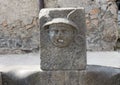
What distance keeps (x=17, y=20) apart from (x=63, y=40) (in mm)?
3570

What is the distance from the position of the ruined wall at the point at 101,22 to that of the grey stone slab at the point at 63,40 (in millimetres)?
3330

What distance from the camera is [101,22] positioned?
6207mm

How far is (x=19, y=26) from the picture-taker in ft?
20.7

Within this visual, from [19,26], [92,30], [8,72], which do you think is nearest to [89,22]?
[92,30]

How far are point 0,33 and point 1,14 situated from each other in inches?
11.9

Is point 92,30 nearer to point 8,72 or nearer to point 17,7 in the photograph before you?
point 17,7

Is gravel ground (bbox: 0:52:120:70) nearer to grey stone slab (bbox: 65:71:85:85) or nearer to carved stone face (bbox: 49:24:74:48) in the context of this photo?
grey stone slab (bbox: 65:71:85:85)

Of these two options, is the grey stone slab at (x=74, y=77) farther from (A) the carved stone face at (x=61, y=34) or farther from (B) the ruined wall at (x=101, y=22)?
(B) the ruined wall at (x=101, y=22)

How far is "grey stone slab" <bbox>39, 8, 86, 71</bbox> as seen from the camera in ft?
9.17

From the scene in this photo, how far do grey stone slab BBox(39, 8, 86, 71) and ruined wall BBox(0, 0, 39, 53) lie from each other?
341 centimetres

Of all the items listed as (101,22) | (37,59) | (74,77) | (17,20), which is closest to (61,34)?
(74,77)

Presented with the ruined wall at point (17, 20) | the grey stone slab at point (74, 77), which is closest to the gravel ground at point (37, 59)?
the ruined wall at point (17, 20)

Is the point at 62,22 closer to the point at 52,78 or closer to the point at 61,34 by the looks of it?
the point at 61,34

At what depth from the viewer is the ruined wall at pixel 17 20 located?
20.6 ft
